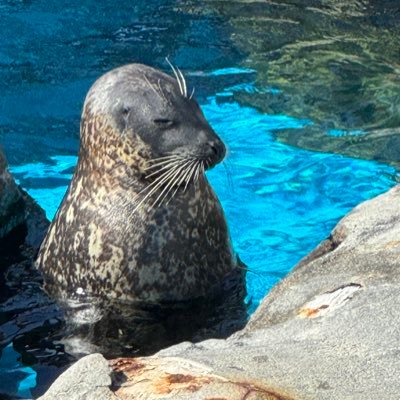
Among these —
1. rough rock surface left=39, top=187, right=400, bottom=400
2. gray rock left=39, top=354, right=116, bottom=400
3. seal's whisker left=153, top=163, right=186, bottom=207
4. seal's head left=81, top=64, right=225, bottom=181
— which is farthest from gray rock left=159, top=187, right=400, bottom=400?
seal's head left=81, top=64, right=225, bottom=181

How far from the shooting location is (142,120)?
6.02 metres

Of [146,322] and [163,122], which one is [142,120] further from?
[146,322]

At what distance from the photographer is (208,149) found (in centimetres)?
574

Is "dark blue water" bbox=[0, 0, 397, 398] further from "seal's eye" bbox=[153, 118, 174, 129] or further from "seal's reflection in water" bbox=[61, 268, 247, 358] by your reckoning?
"seal's eye" bbox=[153, 118, 174, 129]

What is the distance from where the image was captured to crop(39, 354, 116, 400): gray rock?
3.32 m

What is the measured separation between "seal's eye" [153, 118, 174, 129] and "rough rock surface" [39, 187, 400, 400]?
4.46 feet

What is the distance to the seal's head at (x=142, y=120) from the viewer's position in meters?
5.88

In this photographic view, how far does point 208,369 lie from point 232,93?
6721 millimetres

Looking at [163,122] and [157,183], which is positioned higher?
[163,122]

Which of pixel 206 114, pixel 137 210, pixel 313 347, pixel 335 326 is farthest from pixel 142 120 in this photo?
pixel 206 114

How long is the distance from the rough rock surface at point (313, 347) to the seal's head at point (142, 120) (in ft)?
4.04

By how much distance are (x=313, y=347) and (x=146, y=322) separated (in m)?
2.39

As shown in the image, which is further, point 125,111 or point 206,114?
→ point 206,114

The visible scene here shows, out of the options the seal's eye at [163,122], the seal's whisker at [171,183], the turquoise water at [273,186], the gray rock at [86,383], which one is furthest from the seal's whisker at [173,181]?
the gray rock at [86,383]
